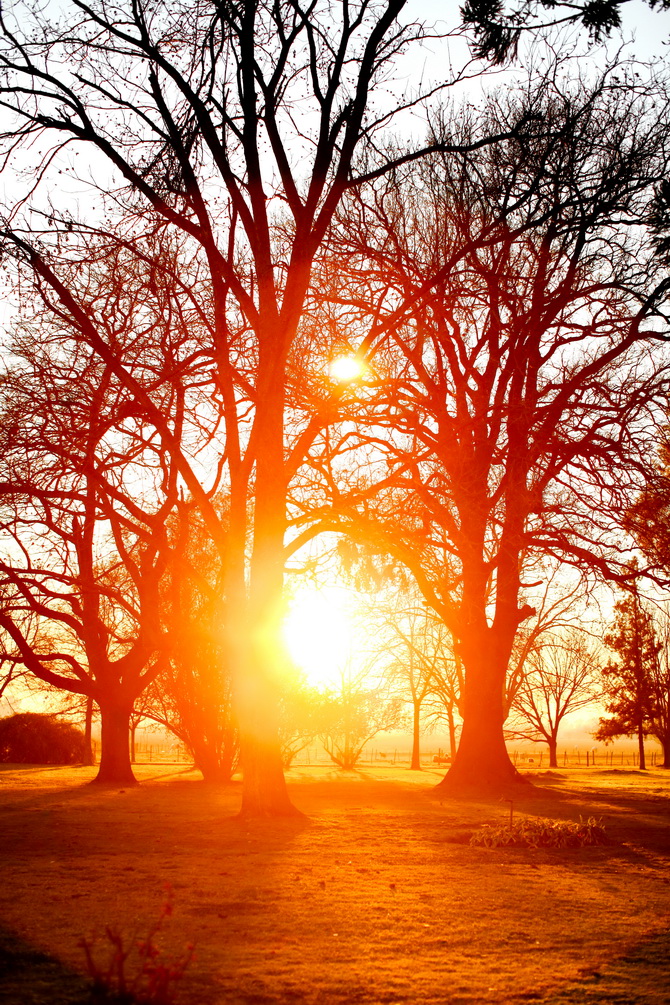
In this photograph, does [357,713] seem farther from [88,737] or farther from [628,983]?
[628,983]

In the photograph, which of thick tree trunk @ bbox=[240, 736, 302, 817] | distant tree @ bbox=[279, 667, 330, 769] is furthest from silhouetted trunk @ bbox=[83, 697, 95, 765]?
thick tree trunk @ bbox=[240, 736, 302, 817]

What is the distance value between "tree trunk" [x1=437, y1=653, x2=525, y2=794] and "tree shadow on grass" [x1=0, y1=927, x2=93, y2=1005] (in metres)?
14.8

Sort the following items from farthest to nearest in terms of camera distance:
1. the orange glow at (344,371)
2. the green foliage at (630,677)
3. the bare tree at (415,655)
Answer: the green foliage at (630,677) < the bare tree at (415,655) < the orange glow at (344,371)

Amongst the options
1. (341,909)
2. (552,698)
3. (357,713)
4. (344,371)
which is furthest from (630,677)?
(341,909)

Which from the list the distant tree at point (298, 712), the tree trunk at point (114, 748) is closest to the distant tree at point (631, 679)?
the distant tree at point (298, 712)

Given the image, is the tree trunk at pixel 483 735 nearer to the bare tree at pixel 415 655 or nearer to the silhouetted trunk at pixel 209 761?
the bare tree at pixel 415 655

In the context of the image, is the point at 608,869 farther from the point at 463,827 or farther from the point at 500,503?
the point at 500,503

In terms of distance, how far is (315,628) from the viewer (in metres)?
22.4

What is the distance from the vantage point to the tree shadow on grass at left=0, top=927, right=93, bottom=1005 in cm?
421

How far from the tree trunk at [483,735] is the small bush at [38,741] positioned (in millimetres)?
20571

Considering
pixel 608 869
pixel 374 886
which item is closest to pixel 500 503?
pixel 608 869

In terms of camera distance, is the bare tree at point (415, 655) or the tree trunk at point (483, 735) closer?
the tree trunk at point (483, 735)

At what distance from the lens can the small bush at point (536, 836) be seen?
33.3 ft

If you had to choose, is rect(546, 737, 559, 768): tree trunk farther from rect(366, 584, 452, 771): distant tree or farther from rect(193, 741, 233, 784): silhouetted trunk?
rect(193, 741, 233, 784): silhouetted trunk
